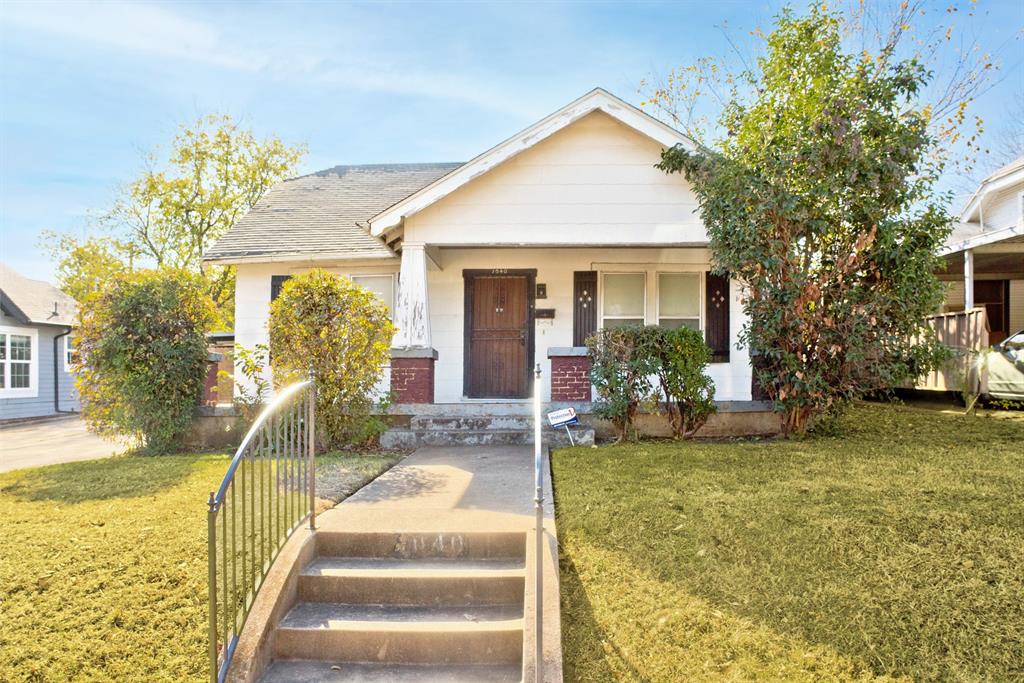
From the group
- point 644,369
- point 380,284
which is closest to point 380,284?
point 380,284

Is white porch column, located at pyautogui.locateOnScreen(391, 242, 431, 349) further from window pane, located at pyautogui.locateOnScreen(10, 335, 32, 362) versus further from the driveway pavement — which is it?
window pane, located at pyautogui.locateOnScreen(10, 335, 32, 362)

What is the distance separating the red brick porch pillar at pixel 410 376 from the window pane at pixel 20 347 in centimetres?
1542

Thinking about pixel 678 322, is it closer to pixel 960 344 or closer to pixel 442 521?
pixel 960 344

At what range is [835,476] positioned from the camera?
5.84m

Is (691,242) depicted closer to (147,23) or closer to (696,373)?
(696,373)

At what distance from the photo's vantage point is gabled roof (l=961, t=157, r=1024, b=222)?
42.8 ft

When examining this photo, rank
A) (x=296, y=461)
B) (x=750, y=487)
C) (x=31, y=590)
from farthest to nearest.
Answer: (x=750, y=487)
(x=296, y=461)
(x=31, y=590)

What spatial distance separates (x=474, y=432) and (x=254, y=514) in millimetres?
4579

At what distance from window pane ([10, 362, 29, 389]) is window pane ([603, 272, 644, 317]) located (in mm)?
17216

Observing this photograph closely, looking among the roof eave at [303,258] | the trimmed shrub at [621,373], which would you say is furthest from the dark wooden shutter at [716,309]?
the roof eave at [303,258]

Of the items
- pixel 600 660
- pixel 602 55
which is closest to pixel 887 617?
pixel 600 660

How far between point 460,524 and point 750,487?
2511 mm

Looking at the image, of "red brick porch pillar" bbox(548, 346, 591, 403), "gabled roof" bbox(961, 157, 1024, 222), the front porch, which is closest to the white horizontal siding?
the front porch

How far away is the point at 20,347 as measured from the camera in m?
18.9
